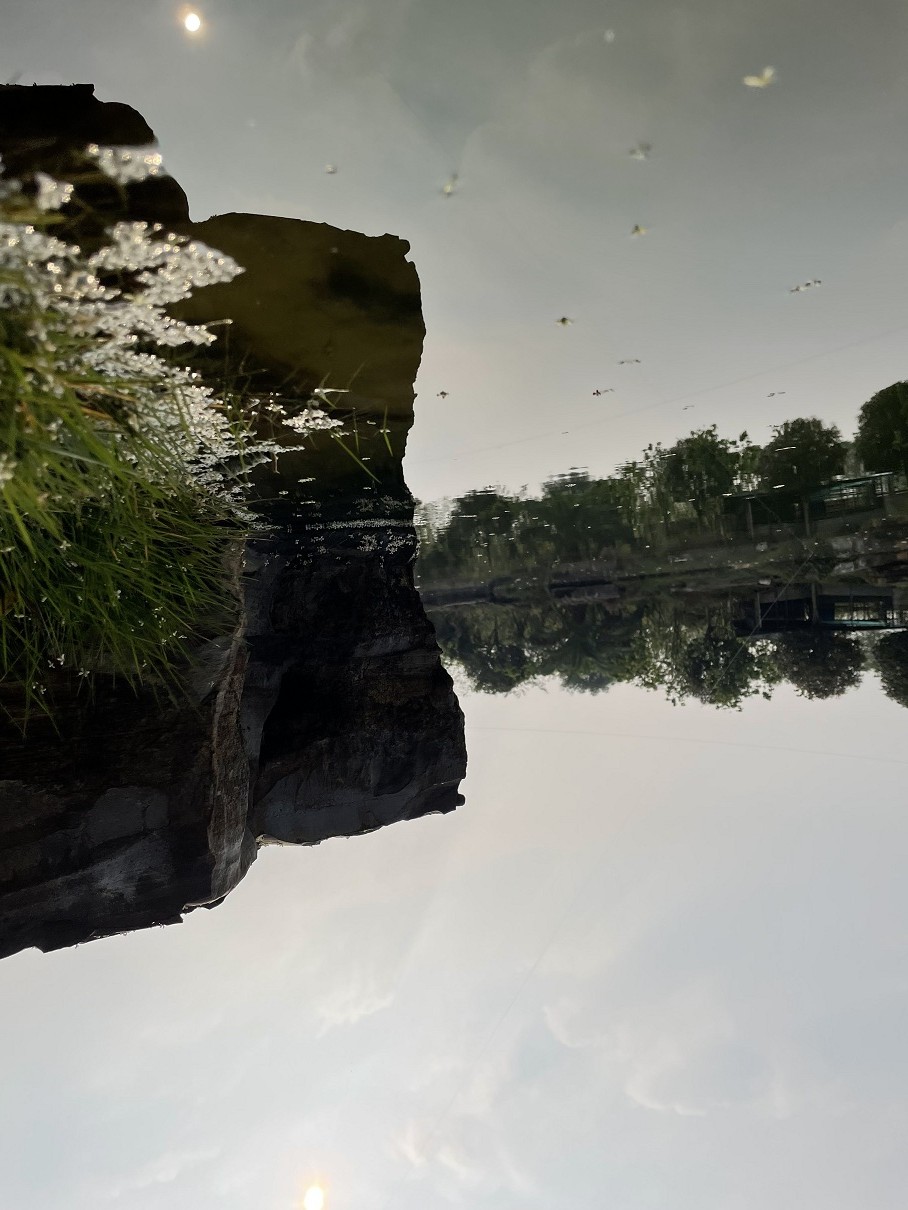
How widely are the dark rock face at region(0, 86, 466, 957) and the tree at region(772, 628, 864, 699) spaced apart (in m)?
3.32

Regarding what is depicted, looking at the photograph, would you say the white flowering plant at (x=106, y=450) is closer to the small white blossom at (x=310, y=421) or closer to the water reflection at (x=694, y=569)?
the small white blossom at (x=310, y=421)

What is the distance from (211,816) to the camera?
3.70 meters

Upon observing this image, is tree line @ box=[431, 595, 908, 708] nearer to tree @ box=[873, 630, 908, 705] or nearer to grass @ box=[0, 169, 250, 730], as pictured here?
tree @ box=[873, 630, 908, 705]

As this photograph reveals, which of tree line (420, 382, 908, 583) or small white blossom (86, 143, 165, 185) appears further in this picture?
tree line (420, 382, 908, 583)

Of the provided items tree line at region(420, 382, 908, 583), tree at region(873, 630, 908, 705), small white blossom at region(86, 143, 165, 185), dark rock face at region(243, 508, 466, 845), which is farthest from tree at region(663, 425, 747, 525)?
small white blossom at region(86, 143, 165, 185)

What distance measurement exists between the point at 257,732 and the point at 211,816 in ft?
3.09

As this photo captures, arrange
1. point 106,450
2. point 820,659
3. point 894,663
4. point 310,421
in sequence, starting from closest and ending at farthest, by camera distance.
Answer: point 106,450, point 310,421, point 894,663, point 820,659

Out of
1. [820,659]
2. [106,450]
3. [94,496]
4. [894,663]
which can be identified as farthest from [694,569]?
[106,450]

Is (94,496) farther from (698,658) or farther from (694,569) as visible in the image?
(698,658)

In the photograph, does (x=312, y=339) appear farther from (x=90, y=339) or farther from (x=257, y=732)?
(x=257, y=732)

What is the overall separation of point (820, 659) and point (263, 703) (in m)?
4.94

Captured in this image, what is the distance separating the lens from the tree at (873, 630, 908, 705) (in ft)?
20.2

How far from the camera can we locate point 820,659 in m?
6.39

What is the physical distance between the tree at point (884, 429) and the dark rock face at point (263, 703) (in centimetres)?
423
